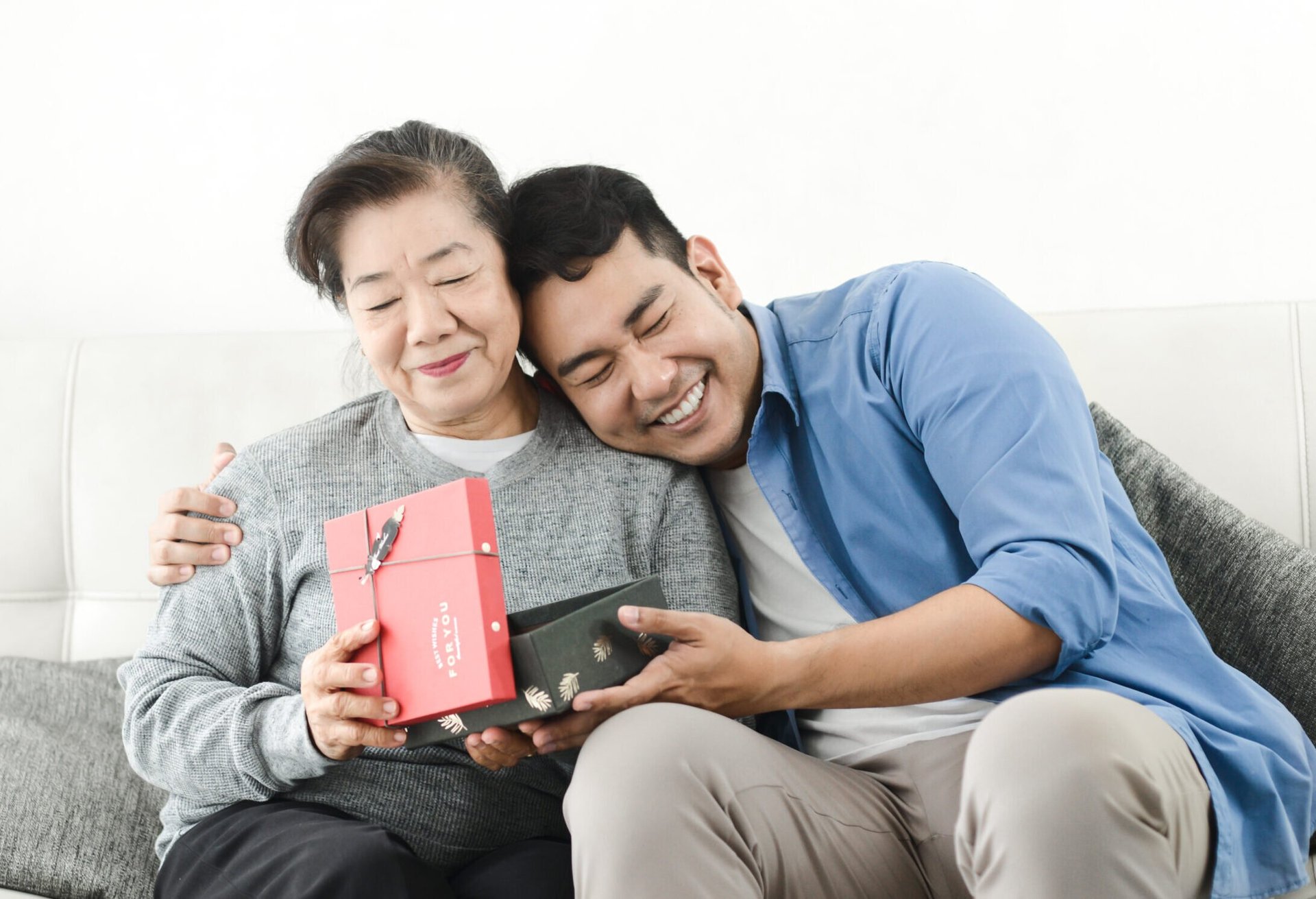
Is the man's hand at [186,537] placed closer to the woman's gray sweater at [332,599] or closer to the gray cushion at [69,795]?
the woman's gray sweater at [332,599]

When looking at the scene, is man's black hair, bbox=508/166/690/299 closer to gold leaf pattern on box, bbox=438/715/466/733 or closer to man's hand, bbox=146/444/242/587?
man's hand, bbox=146/444/242/587

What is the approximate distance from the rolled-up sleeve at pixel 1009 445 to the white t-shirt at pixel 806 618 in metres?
0.16

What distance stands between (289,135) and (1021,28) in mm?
1384

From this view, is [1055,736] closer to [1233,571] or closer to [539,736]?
[539,736]

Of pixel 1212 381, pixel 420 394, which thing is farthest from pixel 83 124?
pixel 1212 381

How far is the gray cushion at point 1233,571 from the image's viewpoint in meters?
1.33

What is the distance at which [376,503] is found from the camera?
4.38 ft

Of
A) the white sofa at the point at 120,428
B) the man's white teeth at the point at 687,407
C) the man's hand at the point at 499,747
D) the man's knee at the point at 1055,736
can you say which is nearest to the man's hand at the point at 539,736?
the man's hand at the point at 499,747

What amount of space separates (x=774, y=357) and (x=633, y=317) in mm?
196

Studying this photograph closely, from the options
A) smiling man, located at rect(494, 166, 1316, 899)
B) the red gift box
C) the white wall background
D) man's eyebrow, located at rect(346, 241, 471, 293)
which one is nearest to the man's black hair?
smiling man, located at rect(494, 166, 1316, 899)

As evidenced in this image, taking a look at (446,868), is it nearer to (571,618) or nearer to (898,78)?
(571,618)

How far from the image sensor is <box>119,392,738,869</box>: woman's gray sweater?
46.6 inches

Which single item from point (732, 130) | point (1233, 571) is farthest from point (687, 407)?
point (732, 130)

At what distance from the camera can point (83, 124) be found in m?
2.17
